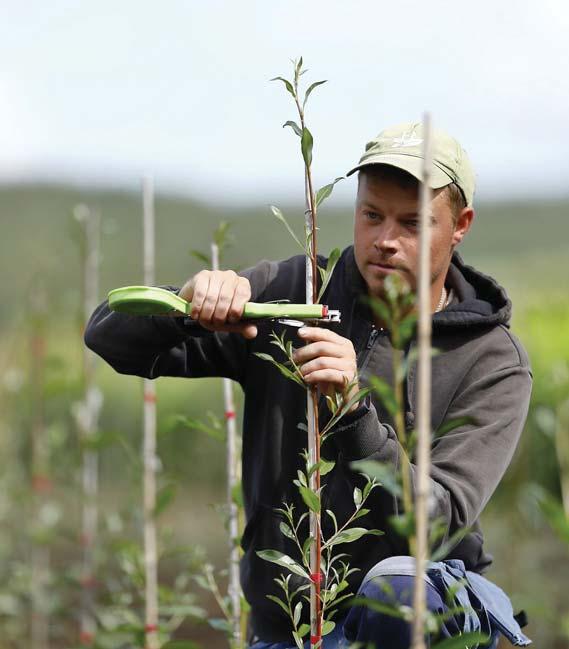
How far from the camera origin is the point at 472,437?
2.21 m

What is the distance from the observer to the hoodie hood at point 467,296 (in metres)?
2.45

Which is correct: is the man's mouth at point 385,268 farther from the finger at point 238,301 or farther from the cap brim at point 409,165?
the finger at point 238,301

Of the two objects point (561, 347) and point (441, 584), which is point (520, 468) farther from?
point (441, 584)

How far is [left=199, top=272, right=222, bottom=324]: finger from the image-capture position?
6.00 ft

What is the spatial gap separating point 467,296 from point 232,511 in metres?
0.78

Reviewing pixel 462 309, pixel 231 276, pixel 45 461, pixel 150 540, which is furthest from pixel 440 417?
pixel 45 461

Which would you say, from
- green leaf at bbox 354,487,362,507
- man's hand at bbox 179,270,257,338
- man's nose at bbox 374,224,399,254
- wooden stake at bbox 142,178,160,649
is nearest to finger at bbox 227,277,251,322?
man's hand at bbox 179,270,257,338

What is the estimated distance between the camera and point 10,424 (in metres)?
4.33

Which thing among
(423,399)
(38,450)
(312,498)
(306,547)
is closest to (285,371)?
(312,498)

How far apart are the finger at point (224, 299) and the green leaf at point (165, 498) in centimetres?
101

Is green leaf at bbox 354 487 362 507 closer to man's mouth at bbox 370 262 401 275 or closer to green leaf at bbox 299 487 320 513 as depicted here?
green leaf at bbox 299 487 320 513

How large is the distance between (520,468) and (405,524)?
12.0ft

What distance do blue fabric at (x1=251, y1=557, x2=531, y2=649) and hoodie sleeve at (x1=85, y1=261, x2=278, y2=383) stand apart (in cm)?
66

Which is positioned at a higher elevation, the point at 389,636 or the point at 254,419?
the point at 254,419
